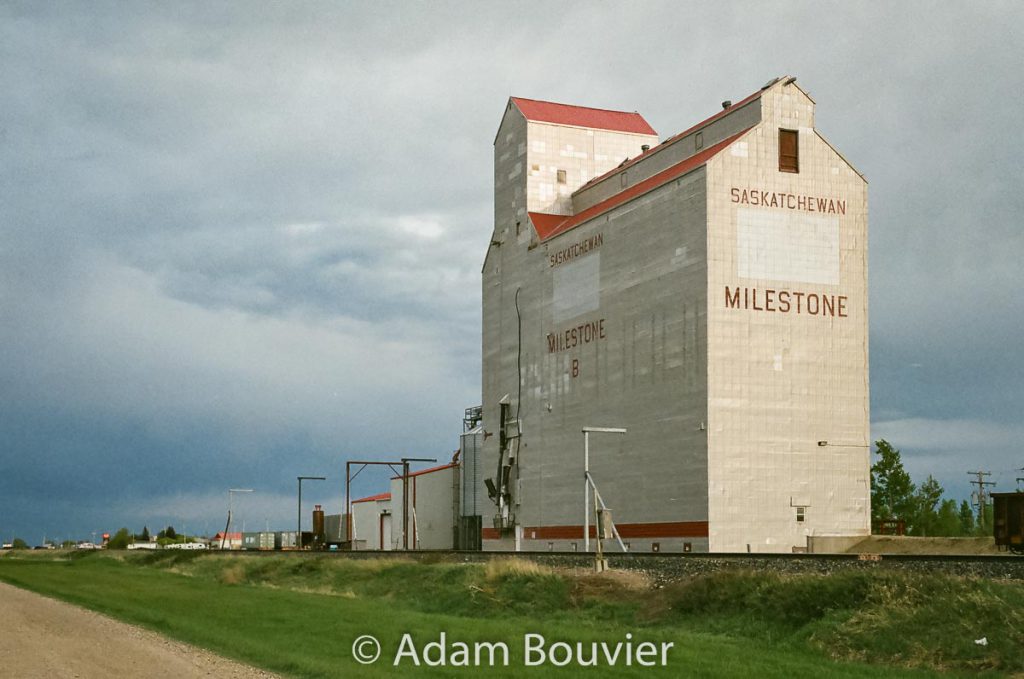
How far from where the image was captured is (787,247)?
4822 centimetres

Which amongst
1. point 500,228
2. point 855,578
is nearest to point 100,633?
point 855,578

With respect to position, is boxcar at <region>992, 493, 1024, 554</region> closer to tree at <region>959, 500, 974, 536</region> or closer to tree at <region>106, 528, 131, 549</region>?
tree at <region>959, 500, 974, 536</region>

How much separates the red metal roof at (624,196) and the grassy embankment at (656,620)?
850 inches

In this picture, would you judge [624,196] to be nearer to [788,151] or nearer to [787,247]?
[788,151]

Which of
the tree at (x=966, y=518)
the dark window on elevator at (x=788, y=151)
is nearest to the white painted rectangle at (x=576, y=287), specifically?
the dark window on elevator at (x=788, y=151)

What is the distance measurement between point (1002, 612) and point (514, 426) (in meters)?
46.4

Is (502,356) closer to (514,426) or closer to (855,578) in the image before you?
(514,426)

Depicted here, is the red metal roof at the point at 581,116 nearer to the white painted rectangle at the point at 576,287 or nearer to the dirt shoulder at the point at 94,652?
the white painted rectangle at the point at 576,287

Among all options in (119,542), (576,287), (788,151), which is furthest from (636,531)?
(119,542)

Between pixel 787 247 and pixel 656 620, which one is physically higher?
pixel 787 247

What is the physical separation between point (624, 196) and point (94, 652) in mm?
39930

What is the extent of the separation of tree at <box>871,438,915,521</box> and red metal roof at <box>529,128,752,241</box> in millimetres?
28150

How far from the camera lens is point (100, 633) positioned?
87.1 feet

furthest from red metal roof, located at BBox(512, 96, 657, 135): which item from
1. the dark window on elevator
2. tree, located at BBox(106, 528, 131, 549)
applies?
tree, located at BBox(106, 528, 131, 549)
